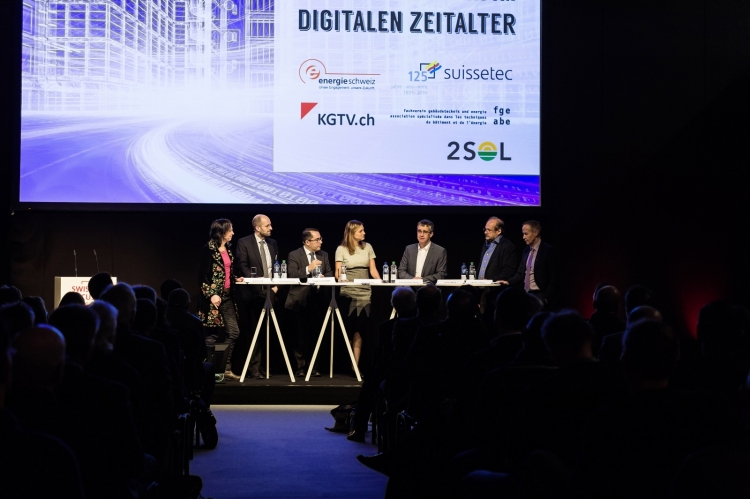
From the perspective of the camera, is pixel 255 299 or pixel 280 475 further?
pixel 255 299

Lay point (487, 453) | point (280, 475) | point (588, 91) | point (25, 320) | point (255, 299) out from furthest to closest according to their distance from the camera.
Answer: point (588, 91) → point (255, 299) → point (280, 475) → point (25, 320) → point (487, 453)

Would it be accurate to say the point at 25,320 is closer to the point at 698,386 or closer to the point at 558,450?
the point at 558,450

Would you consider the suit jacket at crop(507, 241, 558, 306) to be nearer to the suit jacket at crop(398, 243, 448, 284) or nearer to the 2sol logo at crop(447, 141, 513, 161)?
the suit jacket at crop(398, 243, 448, 284)

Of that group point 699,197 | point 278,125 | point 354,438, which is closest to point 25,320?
point 354,438

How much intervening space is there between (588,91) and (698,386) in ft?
20.6

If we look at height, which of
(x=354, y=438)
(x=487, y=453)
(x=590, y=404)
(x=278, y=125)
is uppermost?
(x=278, y=125)

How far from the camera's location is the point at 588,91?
29.9 feet

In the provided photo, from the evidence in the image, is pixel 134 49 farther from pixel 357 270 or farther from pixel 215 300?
pixel 357 270

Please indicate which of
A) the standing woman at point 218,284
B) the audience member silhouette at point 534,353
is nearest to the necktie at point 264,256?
the standing woman at point 218,284

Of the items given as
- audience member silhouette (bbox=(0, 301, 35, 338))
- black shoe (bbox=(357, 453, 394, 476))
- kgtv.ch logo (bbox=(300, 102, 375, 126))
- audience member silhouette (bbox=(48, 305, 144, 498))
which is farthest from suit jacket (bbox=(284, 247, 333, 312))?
audience member silhouette (bbox=(48, 305, 144, 498))

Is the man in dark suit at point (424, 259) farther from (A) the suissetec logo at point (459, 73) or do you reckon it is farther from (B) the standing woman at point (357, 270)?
(A) the suissetec logo at point (459, 73)

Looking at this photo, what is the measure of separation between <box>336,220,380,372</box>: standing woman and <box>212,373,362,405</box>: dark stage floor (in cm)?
50

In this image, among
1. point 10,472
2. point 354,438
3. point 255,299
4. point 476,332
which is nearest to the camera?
point 10,472

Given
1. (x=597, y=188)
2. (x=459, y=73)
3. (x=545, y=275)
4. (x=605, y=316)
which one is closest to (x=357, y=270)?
(x=545, y=275)
